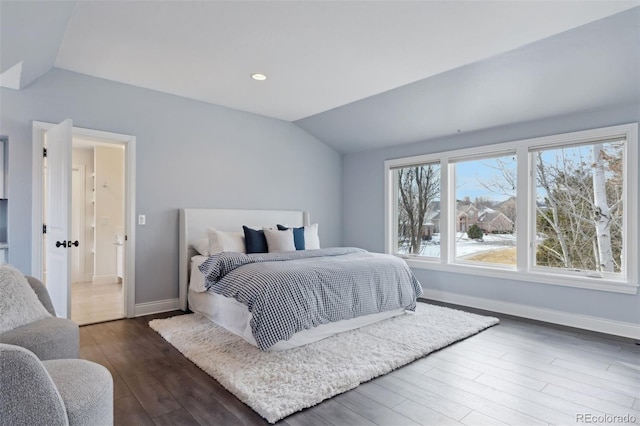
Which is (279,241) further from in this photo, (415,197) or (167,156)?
(415,197)

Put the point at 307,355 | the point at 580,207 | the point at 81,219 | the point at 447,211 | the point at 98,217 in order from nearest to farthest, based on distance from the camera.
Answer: the point at 307,355
the point at 580,207
the point at 447,211
the point at 98,217
the point at 81,219

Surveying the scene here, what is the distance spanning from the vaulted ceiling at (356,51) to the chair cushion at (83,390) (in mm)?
2022

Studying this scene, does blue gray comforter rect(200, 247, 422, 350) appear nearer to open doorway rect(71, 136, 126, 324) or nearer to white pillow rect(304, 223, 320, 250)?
white pillow rect(304, 223, 320, 250)

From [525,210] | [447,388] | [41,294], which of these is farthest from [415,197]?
[41,294]

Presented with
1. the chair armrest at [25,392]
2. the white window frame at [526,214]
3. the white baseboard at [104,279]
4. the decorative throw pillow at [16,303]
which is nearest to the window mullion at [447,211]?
the white window frame at [526,214]

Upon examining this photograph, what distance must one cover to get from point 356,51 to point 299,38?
525mm

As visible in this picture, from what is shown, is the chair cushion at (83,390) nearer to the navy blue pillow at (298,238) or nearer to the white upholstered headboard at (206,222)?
the white upholstered headboard at (206,222)

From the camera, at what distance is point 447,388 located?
2350mm

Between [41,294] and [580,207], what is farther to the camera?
[580,207]

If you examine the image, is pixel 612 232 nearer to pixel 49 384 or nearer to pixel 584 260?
pixel 584 260

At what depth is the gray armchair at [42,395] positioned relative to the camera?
1.04 meters

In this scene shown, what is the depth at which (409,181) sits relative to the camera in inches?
213

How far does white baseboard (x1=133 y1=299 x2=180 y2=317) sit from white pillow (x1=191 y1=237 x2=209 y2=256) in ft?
2.20

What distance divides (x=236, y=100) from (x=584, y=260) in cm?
435
